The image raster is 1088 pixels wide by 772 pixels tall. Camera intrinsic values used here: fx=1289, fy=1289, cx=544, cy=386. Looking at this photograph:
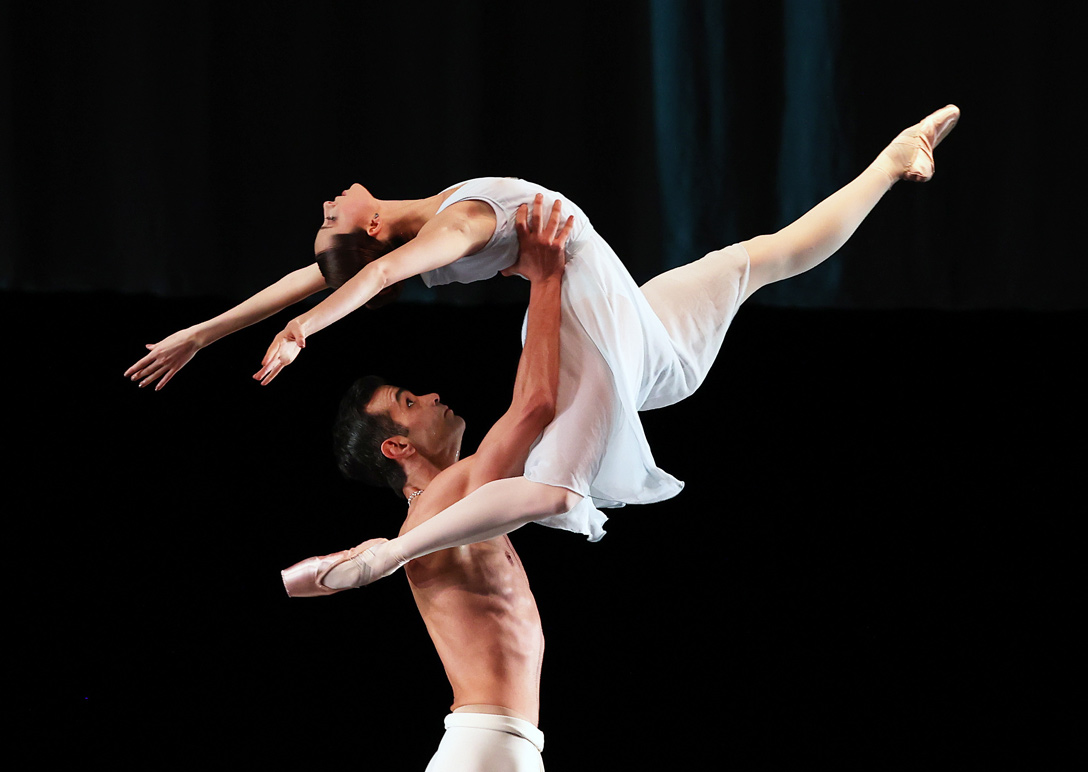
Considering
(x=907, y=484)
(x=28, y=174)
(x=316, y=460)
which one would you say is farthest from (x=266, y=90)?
(x=907, y=484)

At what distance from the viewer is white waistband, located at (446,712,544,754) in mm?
2855

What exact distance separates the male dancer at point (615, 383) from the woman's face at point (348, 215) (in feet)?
0.73

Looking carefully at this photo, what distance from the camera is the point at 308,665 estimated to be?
3.68 m

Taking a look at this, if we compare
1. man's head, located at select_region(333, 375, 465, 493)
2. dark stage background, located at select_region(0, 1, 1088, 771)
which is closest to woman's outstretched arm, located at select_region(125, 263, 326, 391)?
man's head, located at select_region(333, 375, 465, 493)

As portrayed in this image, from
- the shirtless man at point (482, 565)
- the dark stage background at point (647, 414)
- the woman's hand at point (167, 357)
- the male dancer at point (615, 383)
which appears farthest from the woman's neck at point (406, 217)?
the dark stage background at point (647, 414)

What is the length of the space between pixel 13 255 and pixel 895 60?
8.80 feet

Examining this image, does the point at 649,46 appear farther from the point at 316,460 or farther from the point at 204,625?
the point at 204,625

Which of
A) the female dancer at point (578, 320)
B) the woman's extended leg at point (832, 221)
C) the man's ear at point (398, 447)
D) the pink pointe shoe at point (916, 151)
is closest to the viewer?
the female dancer at point (578, 320)

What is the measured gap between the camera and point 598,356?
8.31 ft

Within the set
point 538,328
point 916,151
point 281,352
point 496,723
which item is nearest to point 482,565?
point 496,723

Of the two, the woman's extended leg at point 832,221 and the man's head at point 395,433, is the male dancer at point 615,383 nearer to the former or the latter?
the woman's extended leg at point 832,221

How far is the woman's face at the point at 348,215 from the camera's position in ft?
8.77

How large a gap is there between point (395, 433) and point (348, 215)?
2.19ft

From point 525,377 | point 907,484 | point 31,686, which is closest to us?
point 525,377
